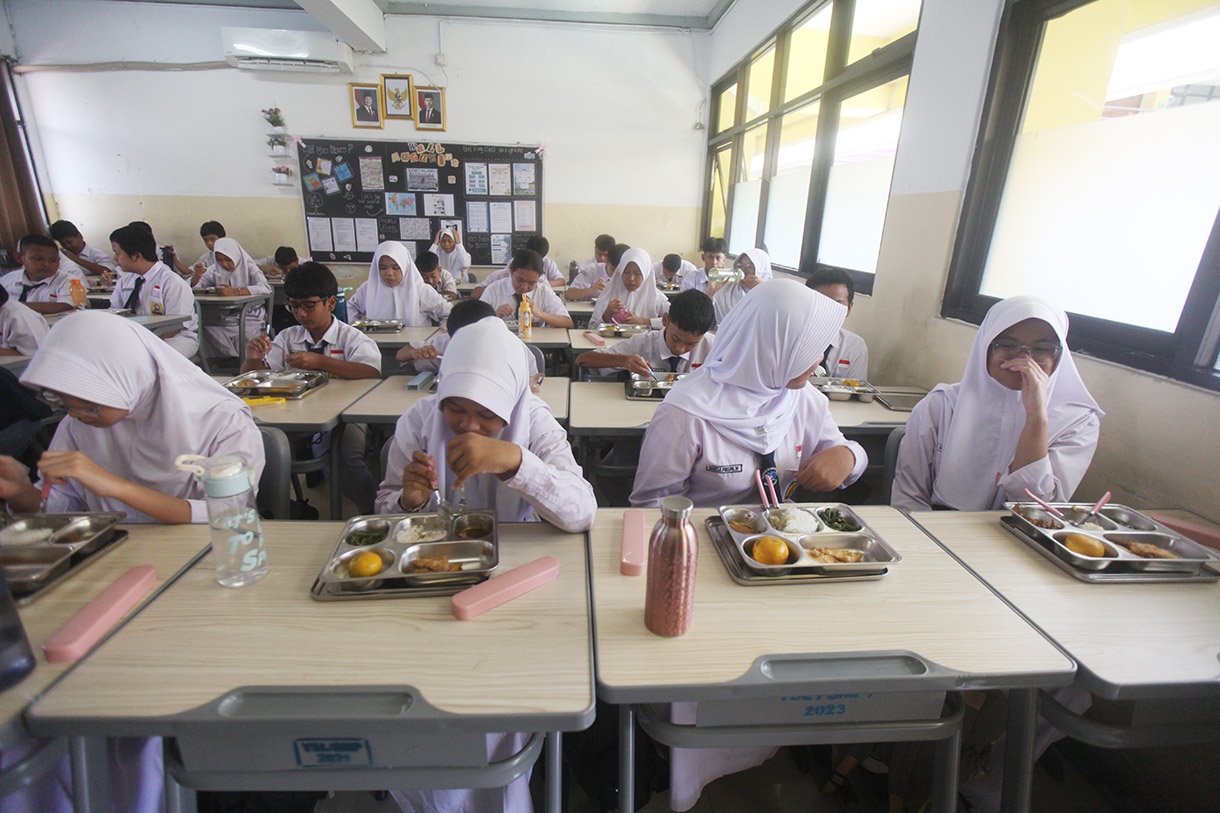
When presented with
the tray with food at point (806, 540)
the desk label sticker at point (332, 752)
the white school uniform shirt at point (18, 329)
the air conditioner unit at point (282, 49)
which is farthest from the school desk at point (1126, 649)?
the air conditioner unit at point (282, 49)

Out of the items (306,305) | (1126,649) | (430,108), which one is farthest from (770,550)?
(430,108)

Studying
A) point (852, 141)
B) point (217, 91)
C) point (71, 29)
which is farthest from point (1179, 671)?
point (71, 29)

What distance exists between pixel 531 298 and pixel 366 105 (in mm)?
3880

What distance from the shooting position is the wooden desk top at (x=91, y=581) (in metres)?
0.88

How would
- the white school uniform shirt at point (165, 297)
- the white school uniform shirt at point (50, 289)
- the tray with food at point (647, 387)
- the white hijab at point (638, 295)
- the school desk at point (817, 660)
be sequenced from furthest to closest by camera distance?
the white hijab at point (638, 295) → the white school uniform shirt at point (50, 289) → the white school uniform shirt at point (165, 297) → the tray with food at point (647, 387) → the school desk at point (817, 660)

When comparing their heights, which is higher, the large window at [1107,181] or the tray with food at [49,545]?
the large window at [1107,181]

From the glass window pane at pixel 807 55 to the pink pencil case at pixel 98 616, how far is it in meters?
4.81

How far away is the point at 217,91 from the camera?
6.45 meters

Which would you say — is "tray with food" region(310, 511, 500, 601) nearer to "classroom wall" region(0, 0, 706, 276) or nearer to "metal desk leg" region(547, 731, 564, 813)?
"metal desk leg" region(547, 731, 564, 813)

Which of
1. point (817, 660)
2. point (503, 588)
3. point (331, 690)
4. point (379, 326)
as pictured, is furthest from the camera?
point (379, 326)

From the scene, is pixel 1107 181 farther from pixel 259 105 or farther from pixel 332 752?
pixel 259 105

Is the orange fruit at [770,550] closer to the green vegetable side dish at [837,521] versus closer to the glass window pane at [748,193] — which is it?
the green vegetable side dish at [837,521]

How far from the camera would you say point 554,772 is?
3.39 feet

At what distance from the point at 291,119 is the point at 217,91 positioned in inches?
32.6
